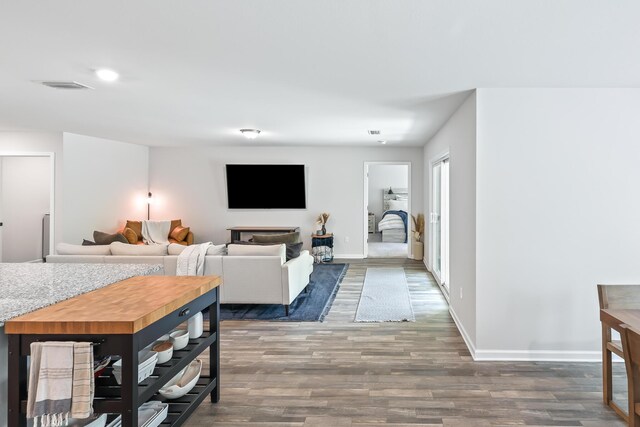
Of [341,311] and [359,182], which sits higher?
[359,182]

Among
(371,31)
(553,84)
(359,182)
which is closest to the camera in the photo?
(371,31)

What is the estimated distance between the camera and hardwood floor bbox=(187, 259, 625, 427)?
256 cm

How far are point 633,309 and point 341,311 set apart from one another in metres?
2.92

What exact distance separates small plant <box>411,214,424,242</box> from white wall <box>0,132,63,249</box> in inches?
251

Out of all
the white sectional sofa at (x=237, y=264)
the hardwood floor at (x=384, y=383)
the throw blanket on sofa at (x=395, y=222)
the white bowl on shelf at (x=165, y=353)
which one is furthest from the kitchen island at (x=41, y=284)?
the throw blanket on sofa at (x=395, y=222)

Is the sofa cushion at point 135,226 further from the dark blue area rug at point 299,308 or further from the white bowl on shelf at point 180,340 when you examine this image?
the white bowl on shelf at point 180,340

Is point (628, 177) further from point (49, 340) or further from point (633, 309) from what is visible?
point (49, 340)

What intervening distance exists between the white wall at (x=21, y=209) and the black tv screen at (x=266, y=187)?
3392 millimetres

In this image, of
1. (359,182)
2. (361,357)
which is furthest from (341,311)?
(359,182)

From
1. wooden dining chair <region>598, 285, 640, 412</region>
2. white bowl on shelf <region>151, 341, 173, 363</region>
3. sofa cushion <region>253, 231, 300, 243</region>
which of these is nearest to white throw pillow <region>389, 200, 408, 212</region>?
sofa cushion <region>253, 231, 300, 243</region>

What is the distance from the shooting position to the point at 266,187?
8531mm

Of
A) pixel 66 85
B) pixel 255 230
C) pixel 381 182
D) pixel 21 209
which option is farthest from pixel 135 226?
pixel 381 182

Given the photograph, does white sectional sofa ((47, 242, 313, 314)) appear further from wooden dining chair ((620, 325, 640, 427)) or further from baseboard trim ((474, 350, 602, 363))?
wooden dining chair ((620, 325, 640, 427))

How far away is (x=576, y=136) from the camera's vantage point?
3395 millimetres
